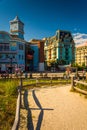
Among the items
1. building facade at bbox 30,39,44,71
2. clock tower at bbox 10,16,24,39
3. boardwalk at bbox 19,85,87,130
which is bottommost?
boardwalk at bbox 19,85,87,130

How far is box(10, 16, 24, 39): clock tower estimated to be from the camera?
73438 mm

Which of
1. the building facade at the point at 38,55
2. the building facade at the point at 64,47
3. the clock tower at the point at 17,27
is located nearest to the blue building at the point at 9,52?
the clock tower at the point at 17,27

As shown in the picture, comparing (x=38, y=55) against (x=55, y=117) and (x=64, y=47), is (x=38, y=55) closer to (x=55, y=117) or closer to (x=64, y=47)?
(x=64, y=47)

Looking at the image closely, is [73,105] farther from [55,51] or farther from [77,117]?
[55,51]

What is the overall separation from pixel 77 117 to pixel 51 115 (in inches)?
49.1

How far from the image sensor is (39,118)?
29.2 ft

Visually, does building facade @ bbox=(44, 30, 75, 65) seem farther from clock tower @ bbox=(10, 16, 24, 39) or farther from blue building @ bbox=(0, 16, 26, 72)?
blue building @ bbox=(0, 16, 26, 72)

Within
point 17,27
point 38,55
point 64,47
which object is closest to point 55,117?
point 38,55

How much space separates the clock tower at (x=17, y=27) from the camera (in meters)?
73.4

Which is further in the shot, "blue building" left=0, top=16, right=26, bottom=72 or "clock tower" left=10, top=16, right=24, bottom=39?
"clock tower" left=10, top=16, right=24, bottom=39

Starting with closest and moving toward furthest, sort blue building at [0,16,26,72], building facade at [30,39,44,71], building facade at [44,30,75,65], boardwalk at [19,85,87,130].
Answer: boardwalk at [19,85,87,130] → blue building at [0,16,26,72] → building facade at [30,39,44,71] → building facade at [44,30,75,65]

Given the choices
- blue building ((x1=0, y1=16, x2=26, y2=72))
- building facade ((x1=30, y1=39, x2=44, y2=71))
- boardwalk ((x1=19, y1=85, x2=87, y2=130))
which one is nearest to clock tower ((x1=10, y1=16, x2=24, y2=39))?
building facade ((x1=30, y1=39, x2=44, y2=71))

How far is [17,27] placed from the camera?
2911 inches

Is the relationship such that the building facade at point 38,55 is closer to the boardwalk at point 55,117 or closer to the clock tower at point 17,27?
the clock tower at point 17,27
